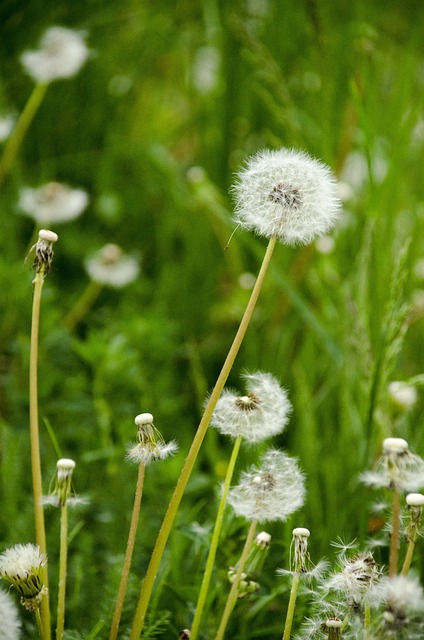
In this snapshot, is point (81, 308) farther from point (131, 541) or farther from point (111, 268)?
point (131, 541)

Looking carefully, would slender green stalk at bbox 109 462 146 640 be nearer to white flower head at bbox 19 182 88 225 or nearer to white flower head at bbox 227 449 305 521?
white flower head at bbox 227 449 305 521

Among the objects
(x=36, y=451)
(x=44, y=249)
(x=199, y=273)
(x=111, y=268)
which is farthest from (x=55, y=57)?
(x=36, y=451)

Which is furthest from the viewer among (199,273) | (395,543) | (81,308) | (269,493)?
(199,273)

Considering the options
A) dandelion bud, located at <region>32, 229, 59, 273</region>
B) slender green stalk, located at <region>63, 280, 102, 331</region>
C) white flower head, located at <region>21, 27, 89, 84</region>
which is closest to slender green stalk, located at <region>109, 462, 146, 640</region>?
dandelion bud, located at <region>32, 229, 59, 273</region>

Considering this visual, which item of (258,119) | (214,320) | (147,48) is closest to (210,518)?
(214,320)

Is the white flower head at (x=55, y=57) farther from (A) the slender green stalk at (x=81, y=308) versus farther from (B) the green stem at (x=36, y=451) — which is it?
(B) the green stem at (x=36, y=451)
